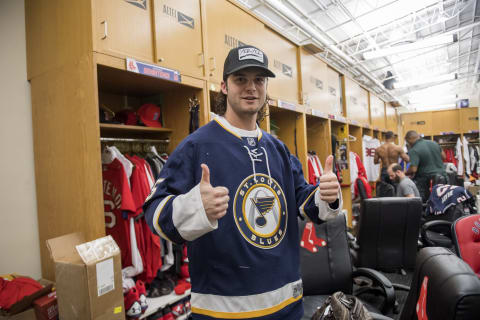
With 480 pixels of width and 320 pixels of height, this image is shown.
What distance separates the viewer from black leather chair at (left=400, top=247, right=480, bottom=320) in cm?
71

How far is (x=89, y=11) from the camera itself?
1.56m

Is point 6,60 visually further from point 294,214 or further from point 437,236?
point 437,236

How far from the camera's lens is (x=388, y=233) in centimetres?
258

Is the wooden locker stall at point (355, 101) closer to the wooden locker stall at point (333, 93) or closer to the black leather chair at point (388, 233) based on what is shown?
the wooden locker stall at point (333, 93)

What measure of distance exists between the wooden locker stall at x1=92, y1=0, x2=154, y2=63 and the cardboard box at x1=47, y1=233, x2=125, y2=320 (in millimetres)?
1100

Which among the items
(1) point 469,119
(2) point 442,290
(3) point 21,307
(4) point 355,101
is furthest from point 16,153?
(1) point 469,119

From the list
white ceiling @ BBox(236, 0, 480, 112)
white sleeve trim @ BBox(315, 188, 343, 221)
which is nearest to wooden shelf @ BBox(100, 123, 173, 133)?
white sleeve trim @ BBox(315, 188, 343, 221)

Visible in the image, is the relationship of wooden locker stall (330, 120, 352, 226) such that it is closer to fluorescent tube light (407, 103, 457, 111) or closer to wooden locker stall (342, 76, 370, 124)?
wooden locker stall (342, 76, 370, 124)

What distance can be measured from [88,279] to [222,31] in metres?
2.12

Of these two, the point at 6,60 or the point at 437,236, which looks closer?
the point at 6,60

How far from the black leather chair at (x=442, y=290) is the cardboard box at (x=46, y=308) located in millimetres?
1832

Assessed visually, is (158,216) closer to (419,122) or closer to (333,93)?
(333,93)

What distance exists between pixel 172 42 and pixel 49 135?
106cm

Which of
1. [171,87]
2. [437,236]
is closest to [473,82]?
[437,236]
